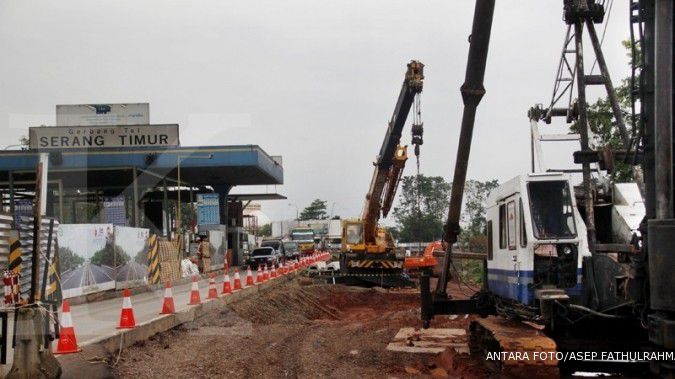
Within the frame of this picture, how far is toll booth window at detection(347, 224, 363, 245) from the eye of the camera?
91.9 ft

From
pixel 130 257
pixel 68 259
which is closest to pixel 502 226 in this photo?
pixel 68 259

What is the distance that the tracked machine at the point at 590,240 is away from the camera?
5918mm

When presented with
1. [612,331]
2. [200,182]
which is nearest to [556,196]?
[612,331]

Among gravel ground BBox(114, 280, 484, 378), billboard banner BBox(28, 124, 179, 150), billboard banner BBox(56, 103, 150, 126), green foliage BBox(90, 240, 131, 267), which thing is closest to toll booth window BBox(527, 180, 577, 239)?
gravel ground BBox(114, 280, 484, 378)

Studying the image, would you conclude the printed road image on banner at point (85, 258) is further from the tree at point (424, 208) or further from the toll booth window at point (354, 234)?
the tree at point (424, 208)

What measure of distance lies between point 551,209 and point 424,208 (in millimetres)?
57120

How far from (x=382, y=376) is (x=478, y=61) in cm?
462

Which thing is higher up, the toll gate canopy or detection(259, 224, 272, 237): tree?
the toll gate canopy

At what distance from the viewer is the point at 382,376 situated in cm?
996

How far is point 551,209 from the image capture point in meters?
8.91

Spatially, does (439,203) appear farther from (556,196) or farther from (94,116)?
(556,196)

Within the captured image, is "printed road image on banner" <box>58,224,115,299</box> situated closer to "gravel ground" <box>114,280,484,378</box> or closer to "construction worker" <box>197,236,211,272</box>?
"gravel ground" <box>114,280,484,378</box>

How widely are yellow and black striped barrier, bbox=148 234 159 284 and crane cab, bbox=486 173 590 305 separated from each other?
18863 millimetres

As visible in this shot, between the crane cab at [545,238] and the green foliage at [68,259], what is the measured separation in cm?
1308
